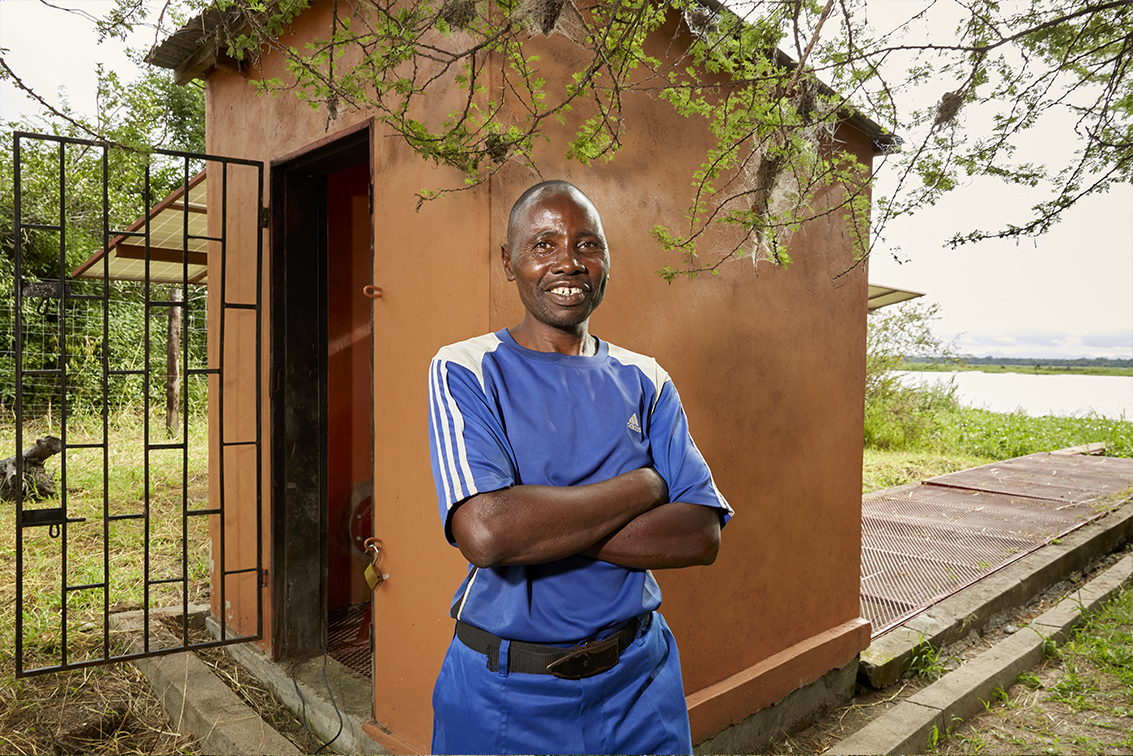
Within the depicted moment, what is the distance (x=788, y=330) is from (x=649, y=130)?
147cm

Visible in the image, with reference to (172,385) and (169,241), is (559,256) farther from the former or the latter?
(172,385)

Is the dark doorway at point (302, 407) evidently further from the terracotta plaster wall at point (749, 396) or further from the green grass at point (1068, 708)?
the green grass at point (1068, 708)

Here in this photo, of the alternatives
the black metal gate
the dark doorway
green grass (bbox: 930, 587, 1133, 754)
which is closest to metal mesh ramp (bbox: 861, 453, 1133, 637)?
green grass (bbox: 930, 587, 1133, 754)

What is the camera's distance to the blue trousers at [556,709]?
1735 mm

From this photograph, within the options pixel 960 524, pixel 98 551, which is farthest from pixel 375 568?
pixel 960 524

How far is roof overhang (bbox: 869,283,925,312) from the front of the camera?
10.8m

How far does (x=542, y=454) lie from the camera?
1.81m

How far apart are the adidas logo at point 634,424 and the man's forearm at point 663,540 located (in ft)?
0.71

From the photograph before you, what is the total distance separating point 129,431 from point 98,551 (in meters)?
4.92

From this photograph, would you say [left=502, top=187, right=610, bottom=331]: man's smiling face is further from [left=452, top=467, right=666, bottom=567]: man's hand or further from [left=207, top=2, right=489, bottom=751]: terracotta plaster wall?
[left=207, top=2, right=489, bottom=751]: terracotta plaster wall

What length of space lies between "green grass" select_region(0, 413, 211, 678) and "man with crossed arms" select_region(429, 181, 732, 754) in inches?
96.1

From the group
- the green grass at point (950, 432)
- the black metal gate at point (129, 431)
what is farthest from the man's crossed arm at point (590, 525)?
the green grass at point (950, 432)

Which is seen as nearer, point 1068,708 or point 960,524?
point 1068,708

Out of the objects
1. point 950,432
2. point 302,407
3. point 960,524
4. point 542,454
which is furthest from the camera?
point 950,432
